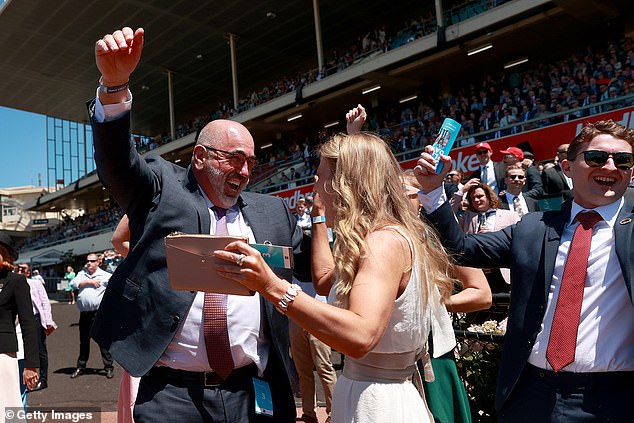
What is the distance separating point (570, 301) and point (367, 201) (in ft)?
3.23

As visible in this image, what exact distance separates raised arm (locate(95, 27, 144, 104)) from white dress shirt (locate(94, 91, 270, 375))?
41 mm

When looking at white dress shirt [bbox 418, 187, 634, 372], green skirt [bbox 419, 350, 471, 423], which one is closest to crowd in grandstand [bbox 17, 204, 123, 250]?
green skirt [bbox 419, 350, 471, 423]

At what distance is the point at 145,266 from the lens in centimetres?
236

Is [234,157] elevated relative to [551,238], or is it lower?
elevated

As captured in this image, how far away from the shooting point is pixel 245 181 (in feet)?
8.57

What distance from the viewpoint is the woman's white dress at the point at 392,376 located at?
1.97m

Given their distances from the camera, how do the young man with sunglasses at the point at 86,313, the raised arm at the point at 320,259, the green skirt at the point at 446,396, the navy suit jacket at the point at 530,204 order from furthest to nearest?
the young man with sunglasses at the point at 86,313
the navy suit jacket at the point at 530,204
the green skirt at the point at 446,396
the raised arm at the point at 320,259

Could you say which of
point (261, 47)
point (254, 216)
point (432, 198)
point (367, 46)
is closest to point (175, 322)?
point (254, 216)

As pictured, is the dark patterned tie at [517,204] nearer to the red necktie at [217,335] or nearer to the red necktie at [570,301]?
the red necktie at [570,301]

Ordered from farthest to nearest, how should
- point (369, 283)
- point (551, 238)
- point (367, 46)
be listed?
point (367, 46)
point (551, 238)
point (369, 283)

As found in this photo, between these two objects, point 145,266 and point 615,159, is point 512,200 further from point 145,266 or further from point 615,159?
point 145,266

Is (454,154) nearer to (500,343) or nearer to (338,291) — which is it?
(500,343)

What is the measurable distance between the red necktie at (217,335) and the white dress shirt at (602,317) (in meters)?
1.28

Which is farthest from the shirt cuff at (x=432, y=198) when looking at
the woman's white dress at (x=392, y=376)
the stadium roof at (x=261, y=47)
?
the stadium roof at (x=261, y=47)
